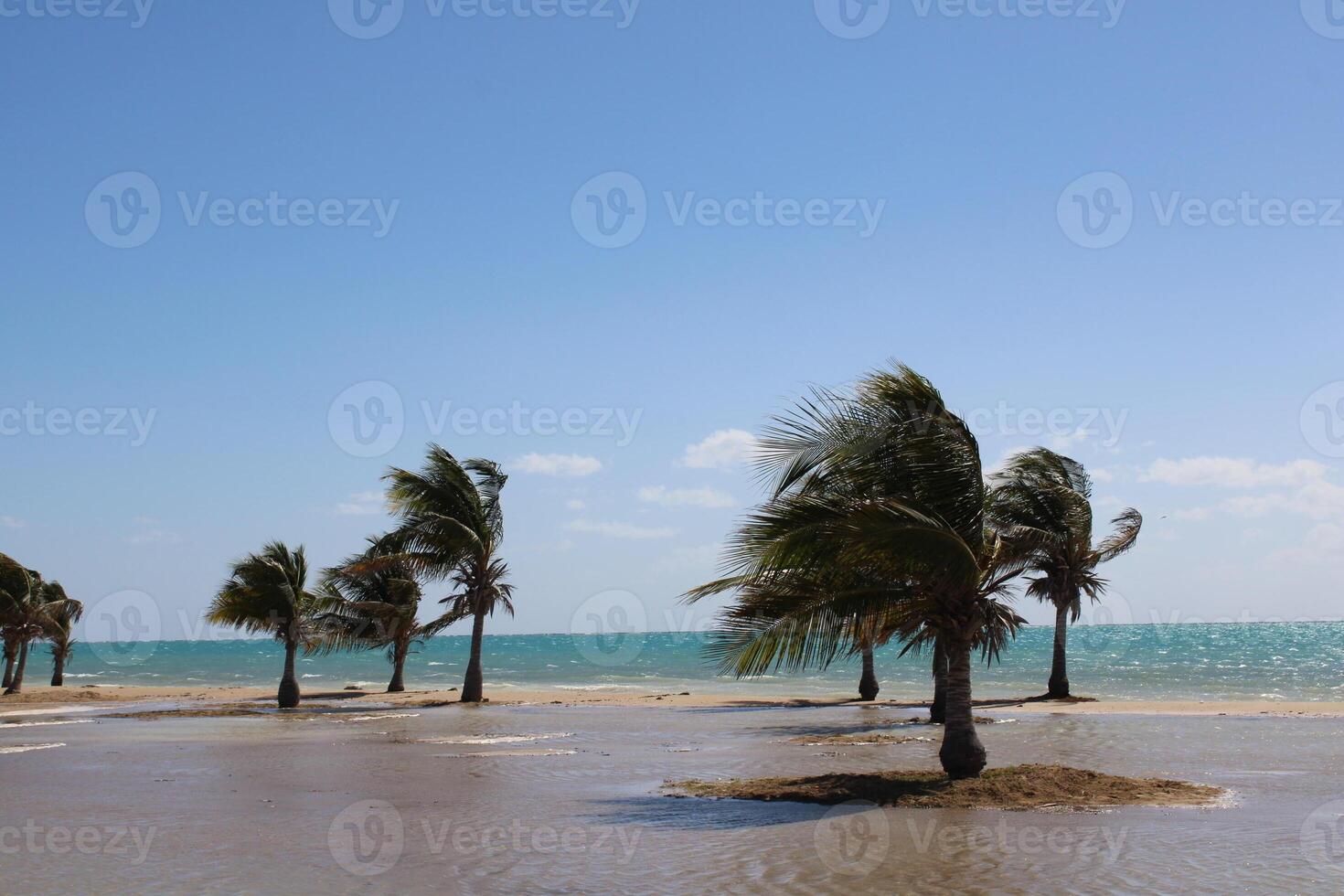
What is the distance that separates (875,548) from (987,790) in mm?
3512

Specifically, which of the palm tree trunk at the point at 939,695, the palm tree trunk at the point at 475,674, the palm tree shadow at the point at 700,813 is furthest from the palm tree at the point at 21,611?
the palm tree shadow at the point at 700,813

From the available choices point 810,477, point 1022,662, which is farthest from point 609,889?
point 1022,662

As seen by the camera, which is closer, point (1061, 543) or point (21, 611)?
point (1061, 543)

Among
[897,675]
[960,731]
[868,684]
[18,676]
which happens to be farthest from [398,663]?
[897,675]

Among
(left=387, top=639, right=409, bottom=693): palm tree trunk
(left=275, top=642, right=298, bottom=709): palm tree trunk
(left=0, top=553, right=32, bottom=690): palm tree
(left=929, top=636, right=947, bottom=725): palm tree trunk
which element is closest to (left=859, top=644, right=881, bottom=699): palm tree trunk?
(left=929, top=636, right=947, bottom=725): palm tree trunk

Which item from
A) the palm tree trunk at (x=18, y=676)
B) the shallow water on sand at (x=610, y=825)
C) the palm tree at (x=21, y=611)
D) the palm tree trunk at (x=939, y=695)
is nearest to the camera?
the shallow water on sand at (x=610, y=825)

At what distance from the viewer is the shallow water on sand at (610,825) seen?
981cm

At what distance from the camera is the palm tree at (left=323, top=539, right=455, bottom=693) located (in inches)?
1597

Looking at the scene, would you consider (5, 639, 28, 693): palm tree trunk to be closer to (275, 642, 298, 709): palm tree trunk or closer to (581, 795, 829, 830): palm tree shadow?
(275, 642, 298, 709): palm tree trunk

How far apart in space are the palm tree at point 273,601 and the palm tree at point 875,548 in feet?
81.6

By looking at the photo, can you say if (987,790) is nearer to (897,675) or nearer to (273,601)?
(273,601)

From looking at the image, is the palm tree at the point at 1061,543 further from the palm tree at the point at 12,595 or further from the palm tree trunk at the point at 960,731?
the palm tree at the point at 12,595

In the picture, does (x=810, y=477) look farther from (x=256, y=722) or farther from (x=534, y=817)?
(x=256, y=722)

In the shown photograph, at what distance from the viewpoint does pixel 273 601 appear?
35750mm
